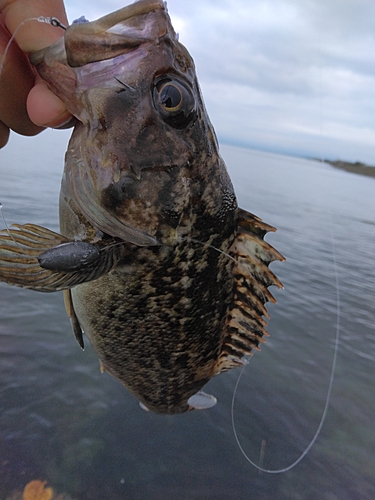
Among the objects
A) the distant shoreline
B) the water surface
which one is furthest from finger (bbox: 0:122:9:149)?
the distant shoreline

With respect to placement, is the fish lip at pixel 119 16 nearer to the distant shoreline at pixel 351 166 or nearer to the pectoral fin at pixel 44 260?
the pectoral fin at pixel 44 260

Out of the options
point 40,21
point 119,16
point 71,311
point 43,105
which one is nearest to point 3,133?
point 43,105

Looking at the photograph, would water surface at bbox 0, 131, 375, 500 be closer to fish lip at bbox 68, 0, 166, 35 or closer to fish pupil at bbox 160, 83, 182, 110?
fish pupil at bbox 160, 83, 182, 110

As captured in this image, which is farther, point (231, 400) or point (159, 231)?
point (231, 400)

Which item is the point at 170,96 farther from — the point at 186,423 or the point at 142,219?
the point at 186,423

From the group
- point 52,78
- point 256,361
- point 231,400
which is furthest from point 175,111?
point 256,361

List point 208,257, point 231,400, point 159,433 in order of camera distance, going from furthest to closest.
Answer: point 231,400 < point 159,433 < point 208,257

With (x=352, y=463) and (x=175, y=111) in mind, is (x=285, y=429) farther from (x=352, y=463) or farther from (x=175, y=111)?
(x=175, y=111)
